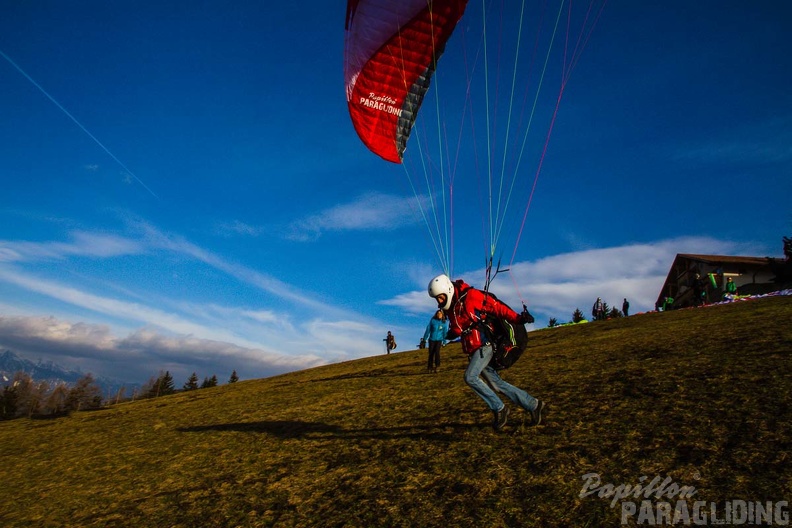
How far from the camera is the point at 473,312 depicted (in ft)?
20.8

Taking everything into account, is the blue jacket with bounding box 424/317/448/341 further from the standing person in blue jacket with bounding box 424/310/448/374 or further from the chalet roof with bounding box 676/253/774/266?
the chalet roof with bounding box 676/253/774/266

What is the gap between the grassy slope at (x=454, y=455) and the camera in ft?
14.0

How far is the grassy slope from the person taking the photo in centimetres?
427

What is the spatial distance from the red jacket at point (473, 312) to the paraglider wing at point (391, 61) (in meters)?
8.18

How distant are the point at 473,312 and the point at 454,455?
1.90 meters

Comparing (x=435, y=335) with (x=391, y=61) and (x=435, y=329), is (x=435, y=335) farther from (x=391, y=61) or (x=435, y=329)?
(x=391, y=61)

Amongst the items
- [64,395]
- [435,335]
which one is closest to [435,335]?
[435,335]

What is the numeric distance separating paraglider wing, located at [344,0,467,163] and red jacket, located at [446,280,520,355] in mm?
8179

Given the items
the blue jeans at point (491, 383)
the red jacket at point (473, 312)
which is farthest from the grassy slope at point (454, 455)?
the red jacket at point (473, 312)

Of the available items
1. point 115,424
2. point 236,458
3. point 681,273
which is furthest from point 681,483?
point 681,273

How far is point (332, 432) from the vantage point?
8133 millimetres

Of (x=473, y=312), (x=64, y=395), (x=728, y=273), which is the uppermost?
(x=728, y=273)

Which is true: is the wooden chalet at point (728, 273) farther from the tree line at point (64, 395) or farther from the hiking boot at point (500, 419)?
the tree line at point (64, 395)

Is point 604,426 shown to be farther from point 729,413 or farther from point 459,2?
point 459,2
